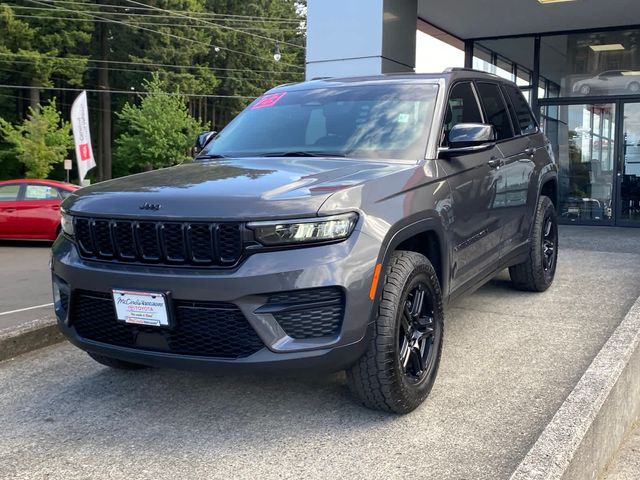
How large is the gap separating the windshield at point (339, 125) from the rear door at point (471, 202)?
233 mm

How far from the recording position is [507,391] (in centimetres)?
375

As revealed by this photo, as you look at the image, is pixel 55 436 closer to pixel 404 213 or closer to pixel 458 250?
pixel 404 213

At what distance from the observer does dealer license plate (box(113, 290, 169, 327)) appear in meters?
3.07

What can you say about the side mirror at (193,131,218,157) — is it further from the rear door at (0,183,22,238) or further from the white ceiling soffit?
the rear door at (0,183,22,238)

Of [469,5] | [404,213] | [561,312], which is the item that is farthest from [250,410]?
[469,5]

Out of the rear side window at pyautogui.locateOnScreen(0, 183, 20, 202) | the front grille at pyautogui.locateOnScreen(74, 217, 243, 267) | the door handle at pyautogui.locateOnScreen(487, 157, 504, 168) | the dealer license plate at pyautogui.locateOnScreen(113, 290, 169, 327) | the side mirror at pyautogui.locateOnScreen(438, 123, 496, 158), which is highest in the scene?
the side mirror at pyautogui.locateOnScreen(438, 123, 496, 158)

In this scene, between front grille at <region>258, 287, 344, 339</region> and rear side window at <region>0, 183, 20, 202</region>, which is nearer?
front grille at <region>258, 287, 344, 339</region>

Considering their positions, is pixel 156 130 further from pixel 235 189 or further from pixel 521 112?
pixel 235 189

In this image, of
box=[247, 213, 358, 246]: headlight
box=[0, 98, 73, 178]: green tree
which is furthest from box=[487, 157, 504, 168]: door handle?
box=[0, 98, 73, 178]: green tree

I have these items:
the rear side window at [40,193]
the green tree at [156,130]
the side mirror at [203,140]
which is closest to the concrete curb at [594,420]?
the side mirror at [203,140]

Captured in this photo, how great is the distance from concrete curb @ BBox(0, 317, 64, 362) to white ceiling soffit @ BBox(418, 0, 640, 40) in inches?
344

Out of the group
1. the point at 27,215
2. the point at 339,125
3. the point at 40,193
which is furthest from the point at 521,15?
the point at 27,215

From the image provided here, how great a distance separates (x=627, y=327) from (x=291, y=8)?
197ft

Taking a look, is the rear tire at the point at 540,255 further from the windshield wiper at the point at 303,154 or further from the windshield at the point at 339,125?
the windshield wiper at the point at 303,154
